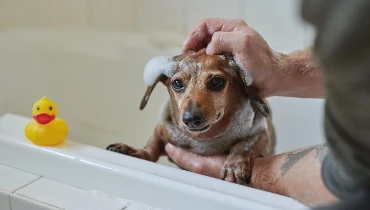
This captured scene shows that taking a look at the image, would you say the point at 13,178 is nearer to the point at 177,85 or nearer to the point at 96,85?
the point at 177,85

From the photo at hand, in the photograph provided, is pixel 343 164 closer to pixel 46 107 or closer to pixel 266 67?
pixel 266 67

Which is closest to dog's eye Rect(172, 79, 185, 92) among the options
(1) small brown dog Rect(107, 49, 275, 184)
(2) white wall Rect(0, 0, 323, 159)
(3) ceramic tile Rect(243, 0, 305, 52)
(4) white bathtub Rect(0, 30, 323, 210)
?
(1) small brown dog Rect(107, 49, 275, 184)

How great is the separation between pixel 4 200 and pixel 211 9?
112cm

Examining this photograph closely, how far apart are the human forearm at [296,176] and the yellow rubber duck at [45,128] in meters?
0.41

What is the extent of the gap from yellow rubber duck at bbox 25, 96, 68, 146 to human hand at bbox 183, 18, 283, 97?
351mm

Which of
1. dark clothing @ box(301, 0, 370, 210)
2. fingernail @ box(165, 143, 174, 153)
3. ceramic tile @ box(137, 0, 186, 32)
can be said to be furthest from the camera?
ceramic tile @ box(137, 0, 186, 32)

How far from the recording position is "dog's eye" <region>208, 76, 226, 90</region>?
1052 mm

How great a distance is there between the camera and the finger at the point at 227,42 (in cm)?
107

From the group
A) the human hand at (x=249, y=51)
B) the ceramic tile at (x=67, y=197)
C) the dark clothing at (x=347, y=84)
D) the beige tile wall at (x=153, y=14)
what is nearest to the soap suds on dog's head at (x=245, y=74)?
the human hand at (x=249, y=51)

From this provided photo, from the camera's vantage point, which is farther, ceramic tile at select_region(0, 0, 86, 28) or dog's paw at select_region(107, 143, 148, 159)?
ceramic tile at select_region(0, 0, 86, 28)

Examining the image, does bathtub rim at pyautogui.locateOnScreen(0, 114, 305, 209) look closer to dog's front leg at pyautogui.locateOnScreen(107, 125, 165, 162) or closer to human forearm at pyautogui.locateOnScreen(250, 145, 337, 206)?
human forearm at pyautogui.locateOnScreen(250, 145, 337, 206)

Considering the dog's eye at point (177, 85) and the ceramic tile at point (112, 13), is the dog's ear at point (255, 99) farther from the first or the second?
the ceramic tile at point (112, 13)

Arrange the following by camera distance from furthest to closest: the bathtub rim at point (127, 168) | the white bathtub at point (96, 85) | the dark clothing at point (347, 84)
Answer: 1. the white bathtub at point (96, 85)
2. the bathtub rim at point (127, 168)
3. the dark clothing at point (347, 84)

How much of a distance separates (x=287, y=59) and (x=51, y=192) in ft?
1.83
